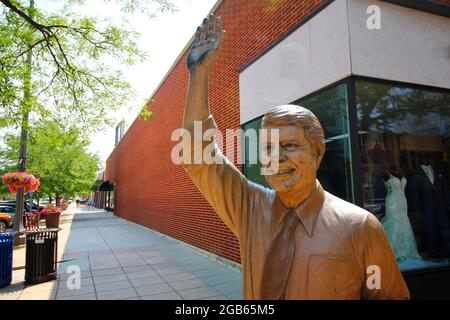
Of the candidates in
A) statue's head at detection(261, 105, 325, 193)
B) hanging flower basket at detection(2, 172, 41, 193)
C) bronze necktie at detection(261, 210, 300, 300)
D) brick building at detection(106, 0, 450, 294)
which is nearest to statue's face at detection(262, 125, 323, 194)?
statue's head at detection(261, 105, 325, 193)

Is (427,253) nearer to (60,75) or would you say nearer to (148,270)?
(148,270)

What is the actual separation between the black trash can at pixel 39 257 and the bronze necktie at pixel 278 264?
6.69m

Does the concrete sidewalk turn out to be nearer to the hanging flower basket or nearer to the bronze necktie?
the hanging flower basket

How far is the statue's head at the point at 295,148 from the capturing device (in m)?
1.18

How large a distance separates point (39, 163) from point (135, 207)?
21.1 ft

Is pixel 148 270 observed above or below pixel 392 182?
below

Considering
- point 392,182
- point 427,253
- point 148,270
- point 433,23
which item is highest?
point 433,23

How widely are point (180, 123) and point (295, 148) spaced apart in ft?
34.4

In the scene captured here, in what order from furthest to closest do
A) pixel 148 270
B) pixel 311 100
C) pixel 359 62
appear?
pixel 148 270 → pixel 311 100 → pixel 359 62

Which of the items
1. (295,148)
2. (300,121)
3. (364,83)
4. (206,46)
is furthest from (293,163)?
(364,83)

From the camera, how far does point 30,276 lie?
20.4 feet

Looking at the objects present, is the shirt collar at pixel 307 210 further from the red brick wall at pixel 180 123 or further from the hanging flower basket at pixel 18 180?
the hanging flower basket at pixel 18 180

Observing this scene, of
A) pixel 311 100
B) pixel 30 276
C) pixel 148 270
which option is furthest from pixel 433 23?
pixel 30 276

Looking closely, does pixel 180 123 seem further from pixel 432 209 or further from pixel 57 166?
pixel 57 166
